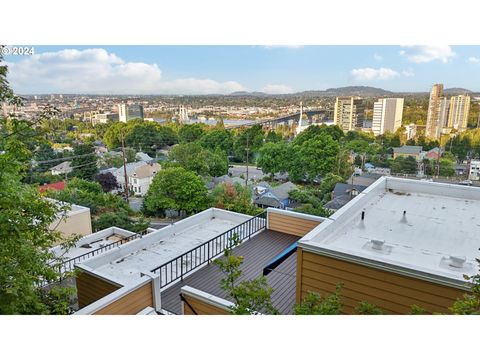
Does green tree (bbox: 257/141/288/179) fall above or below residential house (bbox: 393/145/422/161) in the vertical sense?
below

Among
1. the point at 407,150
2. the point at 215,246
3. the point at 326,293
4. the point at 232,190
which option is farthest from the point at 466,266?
the point at 407,150


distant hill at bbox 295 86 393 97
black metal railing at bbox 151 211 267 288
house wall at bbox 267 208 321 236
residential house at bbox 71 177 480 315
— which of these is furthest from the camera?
distant hill at bbox 295 86 393 97

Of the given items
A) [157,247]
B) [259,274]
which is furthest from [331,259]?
[157,247]

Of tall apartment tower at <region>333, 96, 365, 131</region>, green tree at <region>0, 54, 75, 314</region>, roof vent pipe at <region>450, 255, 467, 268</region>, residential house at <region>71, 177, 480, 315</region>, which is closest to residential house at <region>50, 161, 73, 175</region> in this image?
residential house at <region>71, 177, 480, 315</region>

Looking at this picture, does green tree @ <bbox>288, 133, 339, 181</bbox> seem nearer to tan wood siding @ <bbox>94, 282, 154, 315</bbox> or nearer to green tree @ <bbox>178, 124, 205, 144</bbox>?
green tree @ <bbox>178, 124, 205, 144</bbox>

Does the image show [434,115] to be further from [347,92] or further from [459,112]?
[347,92]

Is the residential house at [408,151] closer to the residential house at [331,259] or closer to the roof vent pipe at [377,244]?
the residential house at [331,259]

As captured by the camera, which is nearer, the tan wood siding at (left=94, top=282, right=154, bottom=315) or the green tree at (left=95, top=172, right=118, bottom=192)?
the tan wood siding at (left=94, top=282, right=154, bottom=315)
